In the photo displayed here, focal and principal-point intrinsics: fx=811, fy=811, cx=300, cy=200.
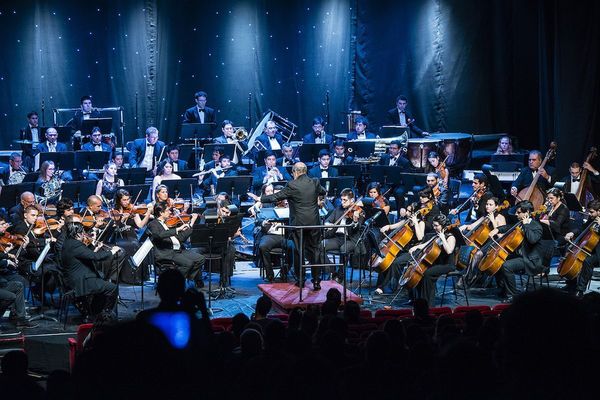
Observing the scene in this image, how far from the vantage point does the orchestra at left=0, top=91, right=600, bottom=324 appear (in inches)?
430

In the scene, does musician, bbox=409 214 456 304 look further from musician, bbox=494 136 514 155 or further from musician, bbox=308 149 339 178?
musician, bbox=494 136 514 155

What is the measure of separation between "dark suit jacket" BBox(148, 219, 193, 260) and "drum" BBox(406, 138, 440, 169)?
6.02 meters

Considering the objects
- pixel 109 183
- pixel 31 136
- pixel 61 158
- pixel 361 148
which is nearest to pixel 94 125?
pixel 31 136

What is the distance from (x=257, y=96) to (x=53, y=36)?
5116 millimetres

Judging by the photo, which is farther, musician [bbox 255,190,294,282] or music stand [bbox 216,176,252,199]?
music stand [bbox 216,176,252,199]

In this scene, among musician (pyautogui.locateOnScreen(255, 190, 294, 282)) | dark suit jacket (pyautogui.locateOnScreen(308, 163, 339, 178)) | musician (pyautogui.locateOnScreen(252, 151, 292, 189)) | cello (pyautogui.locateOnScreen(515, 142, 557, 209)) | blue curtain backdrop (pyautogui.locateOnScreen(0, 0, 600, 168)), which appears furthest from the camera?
blue curtain backdrop (pyautogui.locateOnScreen(0, 0, 600, 168))

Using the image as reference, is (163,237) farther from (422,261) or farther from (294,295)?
(422,261)

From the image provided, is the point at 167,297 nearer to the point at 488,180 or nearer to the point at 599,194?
the point at 488,180

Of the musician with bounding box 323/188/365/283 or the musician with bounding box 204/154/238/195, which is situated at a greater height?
the musician with bounding box 204/154/238/195

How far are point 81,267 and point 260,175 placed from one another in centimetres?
545

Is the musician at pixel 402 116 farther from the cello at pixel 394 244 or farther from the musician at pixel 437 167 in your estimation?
the cello at pixel 394 244

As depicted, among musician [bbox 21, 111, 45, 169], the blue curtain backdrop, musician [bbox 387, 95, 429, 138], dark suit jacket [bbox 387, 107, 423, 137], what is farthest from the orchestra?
the blue curtain backdrop

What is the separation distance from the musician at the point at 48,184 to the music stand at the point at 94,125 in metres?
2.52

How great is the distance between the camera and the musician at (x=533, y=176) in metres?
14.2
